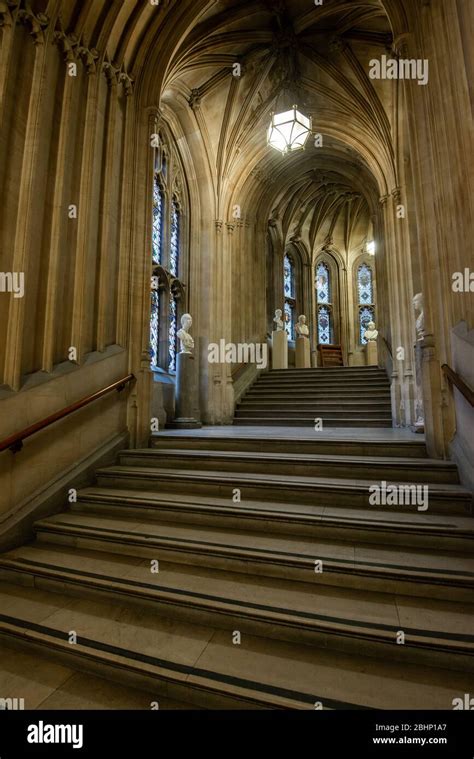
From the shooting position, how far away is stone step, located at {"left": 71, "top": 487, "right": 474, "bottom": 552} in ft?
8.77

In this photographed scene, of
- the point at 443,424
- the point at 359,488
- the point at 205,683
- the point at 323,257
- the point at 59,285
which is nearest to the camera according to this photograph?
the point at 205,683

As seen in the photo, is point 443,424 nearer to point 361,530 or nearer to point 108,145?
point 361,530

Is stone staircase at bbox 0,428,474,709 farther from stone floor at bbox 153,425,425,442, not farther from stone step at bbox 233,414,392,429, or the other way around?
stone step at bbox 233,414,392,429

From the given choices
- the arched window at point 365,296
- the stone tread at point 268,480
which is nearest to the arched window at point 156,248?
the stone tread at point 268,480

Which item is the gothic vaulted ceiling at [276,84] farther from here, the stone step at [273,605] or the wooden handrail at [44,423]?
the stone step at [273,605]

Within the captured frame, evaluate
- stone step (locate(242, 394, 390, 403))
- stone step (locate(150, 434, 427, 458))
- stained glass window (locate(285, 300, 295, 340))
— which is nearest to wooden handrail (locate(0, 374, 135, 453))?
stone step (locate(150, 434, 427, 458))

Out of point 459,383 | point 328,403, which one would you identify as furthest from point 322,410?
point 459,383

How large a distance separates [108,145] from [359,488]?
5.29 meters

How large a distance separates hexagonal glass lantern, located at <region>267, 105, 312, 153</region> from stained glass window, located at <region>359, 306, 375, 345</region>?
13553 mm

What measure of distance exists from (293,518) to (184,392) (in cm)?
479

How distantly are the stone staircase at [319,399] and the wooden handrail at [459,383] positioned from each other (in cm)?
384

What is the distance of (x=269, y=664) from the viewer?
1.96 m

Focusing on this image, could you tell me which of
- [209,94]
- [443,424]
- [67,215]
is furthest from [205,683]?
[209,94]

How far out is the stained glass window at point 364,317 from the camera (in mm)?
19625
